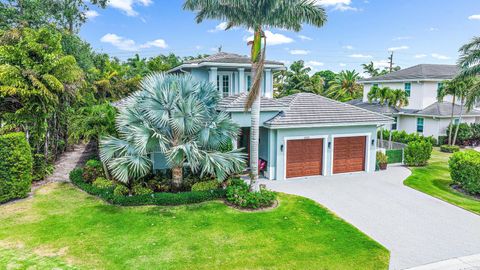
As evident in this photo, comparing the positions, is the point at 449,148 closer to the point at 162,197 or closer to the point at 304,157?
the point at 304,157

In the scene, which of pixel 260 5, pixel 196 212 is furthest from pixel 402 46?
pixel 196 212

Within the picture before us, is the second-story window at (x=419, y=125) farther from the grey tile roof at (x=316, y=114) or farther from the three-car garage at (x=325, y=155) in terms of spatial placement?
the three-car garage at (x=325, y=155)

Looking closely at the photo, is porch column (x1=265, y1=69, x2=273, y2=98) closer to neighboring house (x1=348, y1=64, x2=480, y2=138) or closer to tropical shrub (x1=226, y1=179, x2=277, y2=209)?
tropical shrub (x1=226, y1=179, x2=277, y2=209)

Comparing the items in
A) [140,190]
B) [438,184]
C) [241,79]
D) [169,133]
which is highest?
[241,79]

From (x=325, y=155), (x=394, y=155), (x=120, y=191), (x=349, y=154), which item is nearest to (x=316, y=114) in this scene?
(x=325, y=155)

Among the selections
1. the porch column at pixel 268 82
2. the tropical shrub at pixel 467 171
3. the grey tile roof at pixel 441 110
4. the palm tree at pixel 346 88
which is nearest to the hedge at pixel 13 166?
the porch column at pixel 268 82

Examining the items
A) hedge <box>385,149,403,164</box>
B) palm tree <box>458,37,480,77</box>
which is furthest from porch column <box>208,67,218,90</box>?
palm tree <box>458,37,480,77</box>

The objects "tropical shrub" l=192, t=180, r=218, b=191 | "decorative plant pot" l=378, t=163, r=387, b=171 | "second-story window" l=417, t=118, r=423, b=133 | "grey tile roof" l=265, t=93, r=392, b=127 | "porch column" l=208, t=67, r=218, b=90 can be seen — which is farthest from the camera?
"second-story window" l=417, t=118, r=423, b=133
